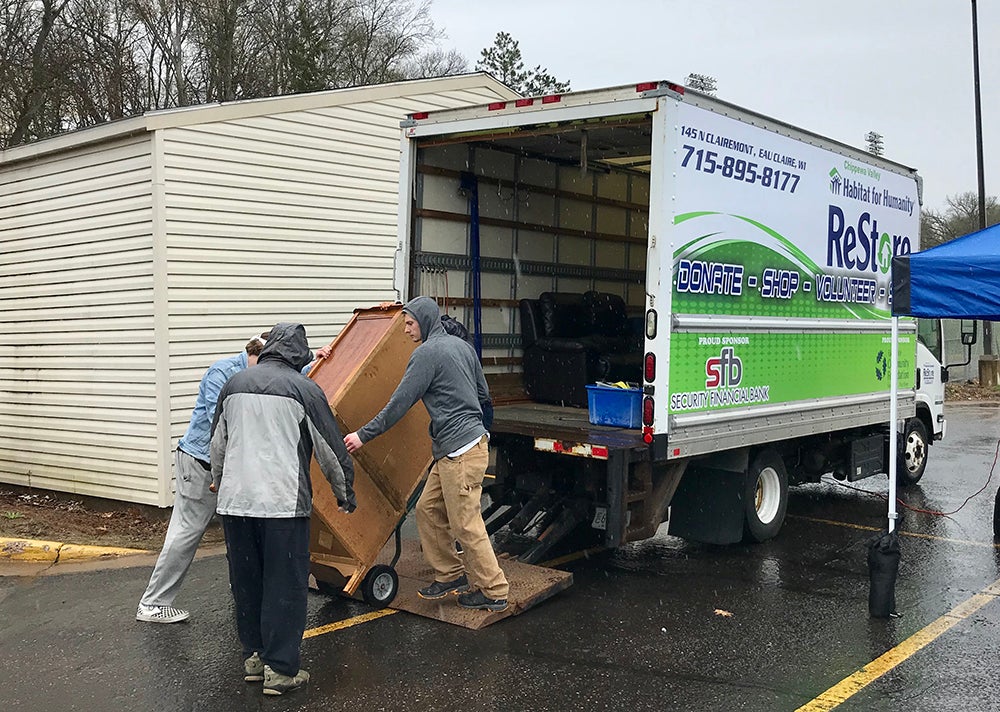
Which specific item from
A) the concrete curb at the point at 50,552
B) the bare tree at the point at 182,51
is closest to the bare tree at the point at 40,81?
the bare tree at the point at 182,51

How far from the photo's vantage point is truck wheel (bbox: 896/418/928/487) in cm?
1009

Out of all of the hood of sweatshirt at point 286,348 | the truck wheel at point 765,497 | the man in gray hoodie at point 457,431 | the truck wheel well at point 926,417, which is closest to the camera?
the hood of sweatshirt at point 286,348

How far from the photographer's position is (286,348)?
4.91 m

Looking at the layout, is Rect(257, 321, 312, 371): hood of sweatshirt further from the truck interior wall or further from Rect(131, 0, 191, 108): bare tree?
Rect(131, 0, 191, 108): bare tree

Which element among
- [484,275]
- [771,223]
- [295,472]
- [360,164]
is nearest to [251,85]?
[360,164]

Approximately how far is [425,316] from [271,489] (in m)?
1.55

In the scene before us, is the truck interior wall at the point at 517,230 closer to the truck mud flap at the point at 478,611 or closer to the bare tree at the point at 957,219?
the truck mud flap at the point at 478,611

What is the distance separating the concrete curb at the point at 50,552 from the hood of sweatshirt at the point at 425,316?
3354mm

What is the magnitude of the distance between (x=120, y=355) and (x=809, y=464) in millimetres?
6099

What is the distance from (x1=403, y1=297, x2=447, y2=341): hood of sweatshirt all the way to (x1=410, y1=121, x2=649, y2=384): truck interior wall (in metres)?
1.96

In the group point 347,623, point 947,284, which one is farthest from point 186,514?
point 947,284

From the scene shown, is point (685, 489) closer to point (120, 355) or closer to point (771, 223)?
point (771, 223)

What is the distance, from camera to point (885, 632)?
5801 millimetres

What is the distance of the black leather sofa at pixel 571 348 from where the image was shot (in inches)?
336
